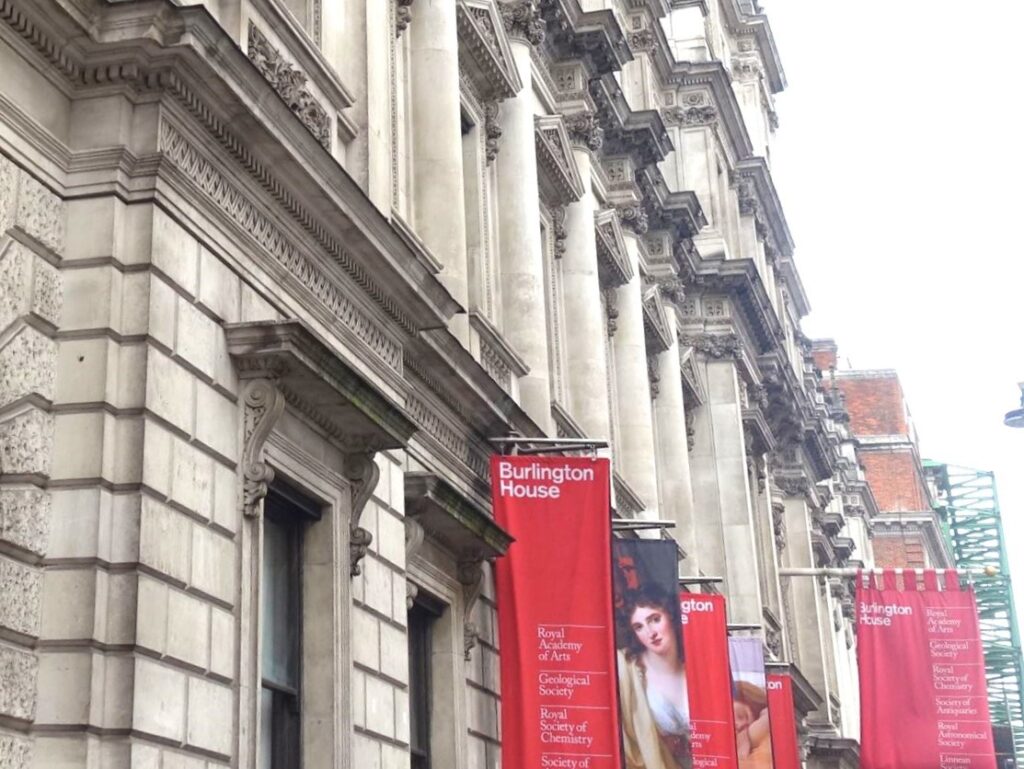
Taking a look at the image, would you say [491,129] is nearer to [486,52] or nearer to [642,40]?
[486,52]

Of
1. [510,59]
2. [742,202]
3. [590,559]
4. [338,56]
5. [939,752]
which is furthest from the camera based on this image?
[742,202]

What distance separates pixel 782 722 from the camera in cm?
3606

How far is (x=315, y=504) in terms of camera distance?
581 inches

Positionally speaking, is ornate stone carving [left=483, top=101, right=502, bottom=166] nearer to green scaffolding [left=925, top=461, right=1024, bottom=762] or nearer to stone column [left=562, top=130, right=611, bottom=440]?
stone column [left=562, top=130, right=611, bottom=440]

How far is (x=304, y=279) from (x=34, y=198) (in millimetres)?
3519

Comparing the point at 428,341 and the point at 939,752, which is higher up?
the point at 428,341

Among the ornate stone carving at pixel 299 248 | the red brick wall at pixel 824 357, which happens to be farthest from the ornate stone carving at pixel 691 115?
the red brick wall at pixel 824 357

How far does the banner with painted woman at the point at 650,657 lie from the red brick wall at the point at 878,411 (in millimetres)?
77816

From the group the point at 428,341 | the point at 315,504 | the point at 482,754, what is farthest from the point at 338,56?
the point at 482,754

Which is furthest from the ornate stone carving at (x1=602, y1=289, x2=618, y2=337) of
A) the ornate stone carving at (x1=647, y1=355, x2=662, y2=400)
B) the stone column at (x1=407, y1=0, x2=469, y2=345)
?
the stone column at (x1=407, y1=0, x2=469, y2=345)

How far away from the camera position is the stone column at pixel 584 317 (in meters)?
27.1

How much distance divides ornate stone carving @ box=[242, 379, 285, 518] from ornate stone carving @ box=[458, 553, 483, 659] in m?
6.17

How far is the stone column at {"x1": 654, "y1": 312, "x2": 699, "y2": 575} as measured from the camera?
34.0 meters

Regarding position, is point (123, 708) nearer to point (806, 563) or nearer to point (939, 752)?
point (939, 752)
